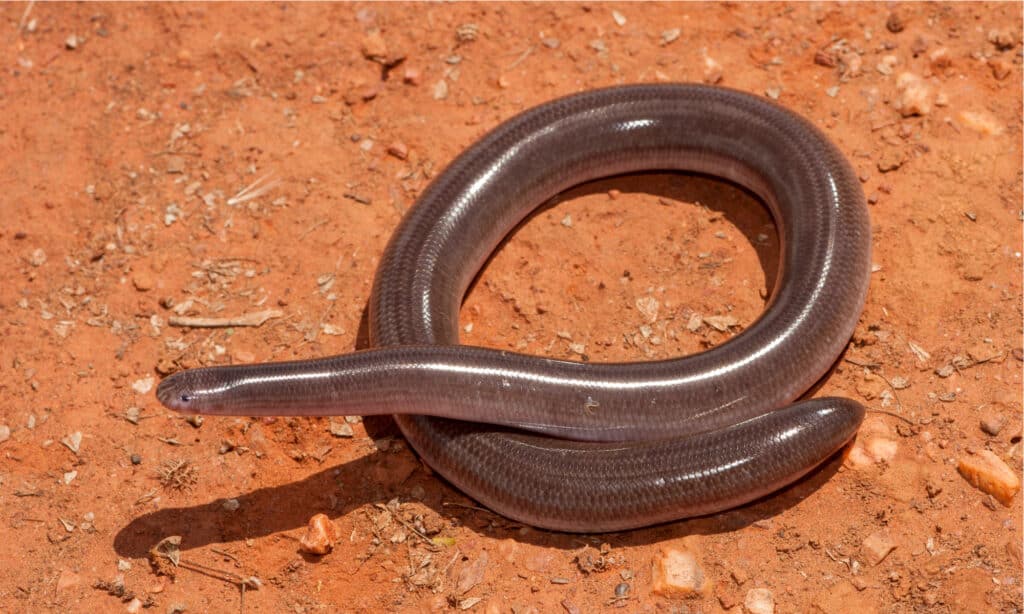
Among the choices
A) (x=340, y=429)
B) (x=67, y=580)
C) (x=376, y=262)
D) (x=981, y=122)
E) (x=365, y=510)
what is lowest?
(x=67, y=580)

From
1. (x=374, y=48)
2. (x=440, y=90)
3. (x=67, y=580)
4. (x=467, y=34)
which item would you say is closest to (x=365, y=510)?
(x=67, y=580)

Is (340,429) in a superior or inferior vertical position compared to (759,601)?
superior

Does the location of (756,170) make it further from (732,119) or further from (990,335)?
(990,335)

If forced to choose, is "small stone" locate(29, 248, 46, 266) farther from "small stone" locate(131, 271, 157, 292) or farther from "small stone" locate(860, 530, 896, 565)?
"small stone" locate(860, 530, 896, 565)

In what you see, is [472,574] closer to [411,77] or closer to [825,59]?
[411,77]

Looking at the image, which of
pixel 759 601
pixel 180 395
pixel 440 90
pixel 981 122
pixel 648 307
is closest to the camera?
pixel 759 601

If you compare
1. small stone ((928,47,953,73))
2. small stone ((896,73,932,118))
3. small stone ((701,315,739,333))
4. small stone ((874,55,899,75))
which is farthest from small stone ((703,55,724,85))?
small stone ((701,315,739,333))

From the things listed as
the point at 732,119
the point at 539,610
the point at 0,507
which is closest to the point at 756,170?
the point at 732,119
